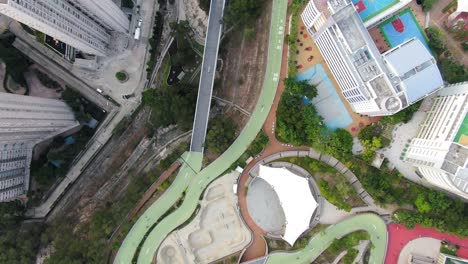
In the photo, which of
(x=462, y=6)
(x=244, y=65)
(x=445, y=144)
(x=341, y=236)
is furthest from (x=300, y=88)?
(x=462, y=6)

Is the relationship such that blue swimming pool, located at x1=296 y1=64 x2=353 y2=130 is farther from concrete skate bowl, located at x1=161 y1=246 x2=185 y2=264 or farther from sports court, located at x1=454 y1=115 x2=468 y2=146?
concrete skate bowl, located at x1=161 y1=246 x2=185 y2=264

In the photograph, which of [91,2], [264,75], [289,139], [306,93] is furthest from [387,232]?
[91,2]

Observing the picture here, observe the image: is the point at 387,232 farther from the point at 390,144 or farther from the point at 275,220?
the point at 275,220

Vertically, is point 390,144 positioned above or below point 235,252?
above

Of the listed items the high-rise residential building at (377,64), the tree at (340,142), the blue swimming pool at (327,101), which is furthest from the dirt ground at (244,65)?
the tree at (340,142)

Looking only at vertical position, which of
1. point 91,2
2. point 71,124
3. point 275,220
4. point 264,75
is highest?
point 91,2

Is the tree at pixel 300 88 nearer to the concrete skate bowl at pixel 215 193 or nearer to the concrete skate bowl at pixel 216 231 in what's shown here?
the concrete skate bowl at pixel 215 193

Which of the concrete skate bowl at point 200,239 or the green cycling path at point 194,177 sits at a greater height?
the green cycling path at point 194,177

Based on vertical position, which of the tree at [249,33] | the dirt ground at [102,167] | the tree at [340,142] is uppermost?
the tree at [249,33]
